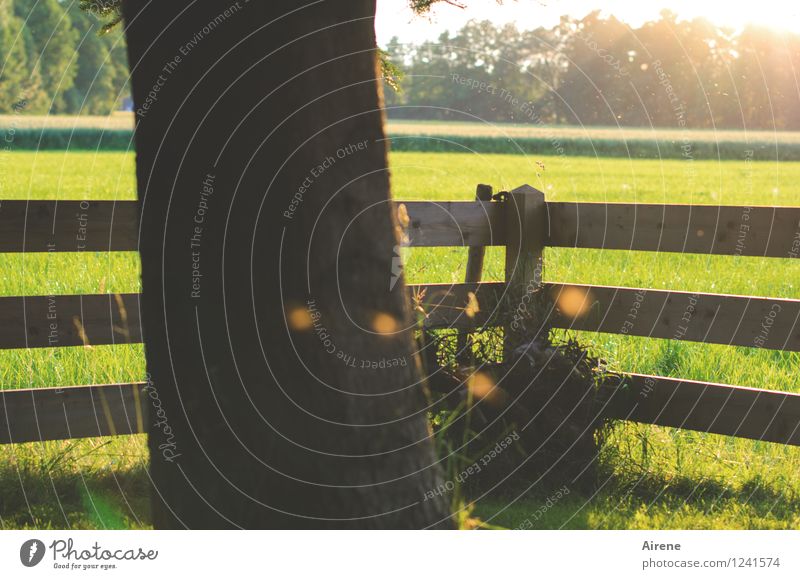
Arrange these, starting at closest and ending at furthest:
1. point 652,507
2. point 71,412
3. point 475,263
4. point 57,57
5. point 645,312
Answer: point 652,507, point 71,412, point 645,312, point 475,263, point 57,57

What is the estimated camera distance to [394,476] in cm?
306

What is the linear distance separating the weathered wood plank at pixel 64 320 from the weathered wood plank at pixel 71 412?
0.28m

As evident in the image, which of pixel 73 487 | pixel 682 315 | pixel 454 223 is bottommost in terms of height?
pixel 73 487

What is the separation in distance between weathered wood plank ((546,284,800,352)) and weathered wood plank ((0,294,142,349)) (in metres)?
2.58

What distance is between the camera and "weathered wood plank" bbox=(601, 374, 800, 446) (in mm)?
4871

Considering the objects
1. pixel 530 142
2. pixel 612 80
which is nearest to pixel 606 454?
pixel 530 142

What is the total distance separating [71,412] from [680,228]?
12.1 feet

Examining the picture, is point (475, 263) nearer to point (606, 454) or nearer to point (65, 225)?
point (606, 454)

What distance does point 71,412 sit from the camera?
16.2 ft

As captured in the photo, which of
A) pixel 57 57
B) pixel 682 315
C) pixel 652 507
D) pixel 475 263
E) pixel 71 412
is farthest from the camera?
pixel 57 57

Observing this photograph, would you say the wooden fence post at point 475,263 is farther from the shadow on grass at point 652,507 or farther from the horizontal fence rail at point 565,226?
the shadow on grass at point 652,507

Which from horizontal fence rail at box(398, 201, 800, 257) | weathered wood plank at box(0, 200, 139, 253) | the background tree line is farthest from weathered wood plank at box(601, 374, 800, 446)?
the background tree line

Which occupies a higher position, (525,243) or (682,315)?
(525,243)

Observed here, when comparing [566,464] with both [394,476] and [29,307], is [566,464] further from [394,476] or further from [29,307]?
[29,307]
